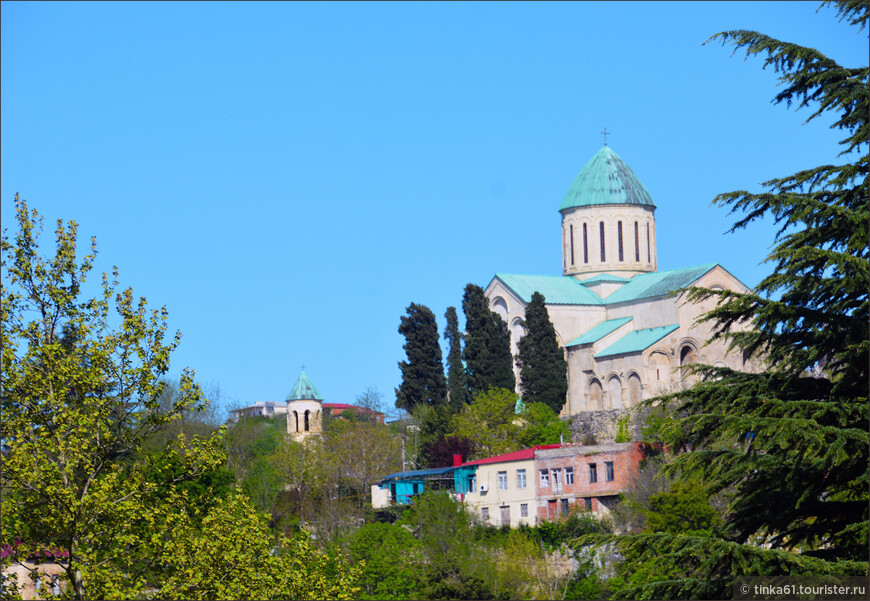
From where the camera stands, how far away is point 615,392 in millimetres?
59219

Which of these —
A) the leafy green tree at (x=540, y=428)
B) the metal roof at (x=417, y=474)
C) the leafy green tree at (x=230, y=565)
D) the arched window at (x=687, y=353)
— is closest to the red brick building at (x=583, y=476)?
the metal roof at (x=417, y=474)

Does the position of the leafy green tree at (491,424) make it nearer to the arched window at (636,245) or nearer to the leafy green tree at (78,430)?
the arched window at (636,245)

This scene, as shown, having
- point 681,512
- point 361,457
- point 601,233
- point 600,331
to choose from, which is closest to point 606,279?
point 601,233

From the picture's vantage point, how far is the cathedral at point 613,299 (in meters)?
58.2

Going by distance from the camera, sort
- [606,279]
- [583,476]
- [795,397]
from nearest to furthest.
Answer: [795,397]
[583,476]
[606,279]

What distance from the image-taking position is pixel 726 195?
12.4 m

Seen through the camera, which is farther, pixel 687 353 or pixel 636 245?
pixel 636 245

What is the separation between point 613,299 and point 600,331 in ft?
9.72

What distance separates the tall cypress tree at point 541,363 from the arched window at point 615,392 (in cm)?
196

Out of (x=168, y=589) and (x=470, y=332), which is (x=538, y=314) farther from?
(x=168, y=589)

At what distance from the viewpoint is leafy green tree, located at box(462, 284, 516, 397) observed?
58750mm

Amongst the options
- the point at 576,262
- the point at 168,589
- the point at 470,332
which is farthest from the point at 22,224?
the point at 576,262

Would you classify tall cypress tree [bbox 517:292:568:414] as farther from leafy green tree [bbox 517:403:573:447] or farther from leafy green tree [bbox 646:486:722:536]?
leafy green tree [bbox 646:486:722:536]

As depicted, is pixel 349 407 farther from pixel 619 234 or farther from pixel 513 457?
pixel 513 457
